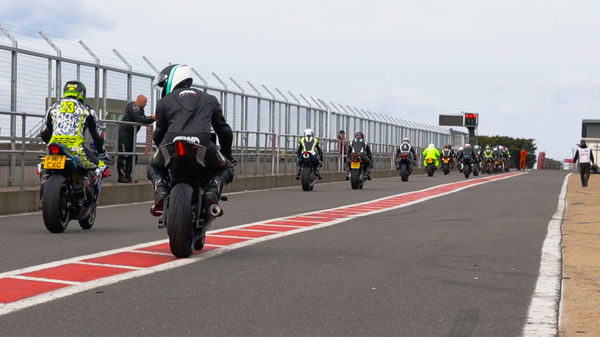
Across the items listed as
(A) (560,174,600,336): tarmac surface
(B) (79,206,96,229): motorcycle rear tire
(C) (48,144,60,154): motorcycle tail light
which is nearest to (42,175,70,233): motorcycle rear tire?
(C) (48,144,60,154): motorcycle tail light

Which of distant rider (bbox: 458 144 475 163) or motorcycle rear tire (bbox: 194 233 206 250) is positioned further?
distant rider (bbox: 458 144 475 163)

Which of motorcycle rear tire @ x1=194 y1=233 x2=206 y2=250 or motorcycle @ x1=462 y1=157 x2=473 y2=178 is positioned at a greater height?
motorcycle @ x1=462 y1=157 x2=473 y2=178

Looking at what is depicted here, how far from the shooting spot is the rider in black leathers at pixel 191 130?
8148 mm

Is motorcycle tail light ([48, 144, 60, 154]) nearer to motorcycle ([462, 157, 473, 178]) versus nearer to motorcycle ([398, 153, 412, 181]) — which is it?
motorcycle ([398, 153, 412, 181])

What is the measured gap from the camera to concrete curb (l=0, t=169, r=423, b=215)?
45.1 ft

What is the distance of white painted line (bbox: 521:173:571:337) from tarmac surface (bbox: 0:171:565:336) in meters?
0.07

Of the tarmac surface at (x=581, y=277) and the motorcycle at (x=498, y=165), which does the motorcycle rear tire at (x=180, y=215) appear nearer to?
the tarmac surface at (x=581, y=277)

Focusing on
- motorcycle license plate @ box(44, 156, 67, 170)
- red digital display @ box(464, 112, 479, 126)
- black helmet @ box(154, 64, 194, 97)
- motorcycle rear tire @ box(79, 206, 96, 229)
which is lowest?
motorcycle rear tire @ box(79, 206, 96, 229)

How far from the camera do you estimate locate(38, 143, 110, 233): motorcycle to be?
10172 millimetres

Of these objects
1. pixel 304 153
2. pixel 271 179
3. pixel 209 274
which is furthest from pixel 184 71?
pixel 271 179

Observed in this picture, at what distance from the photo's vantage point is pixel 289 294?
6500 millimetres

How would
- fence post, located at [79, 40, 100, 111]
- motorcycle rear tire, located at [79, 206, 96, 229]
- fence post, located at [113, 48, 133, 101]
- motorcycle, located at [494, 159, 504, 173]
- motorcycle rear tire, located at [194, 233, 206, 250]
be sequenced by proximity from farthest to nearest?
1. motorcycle, located at [494, 159, 504, 173]
2. fence post, located at [113, 48, 133, 101]
3. fence post, located at [79, 40, 100, 111]
4. motorcycle rear tire, located at [79, 206, 96, 229]
5. motorcycle rear tire, located at [194, 233, 206, 250]

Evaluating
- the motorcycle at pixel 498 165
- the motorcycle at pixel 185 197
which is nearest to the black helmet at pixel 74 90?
the motorcycle at pixel 185 197

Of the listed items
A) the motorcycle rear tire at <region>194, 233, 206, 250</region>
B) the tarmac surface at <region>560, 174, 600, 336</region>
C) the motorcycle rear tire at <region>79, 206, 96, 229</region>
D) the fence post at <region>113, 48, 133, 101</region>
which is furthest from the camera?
the fence post at <region>113, 48, 133, 101</region>
